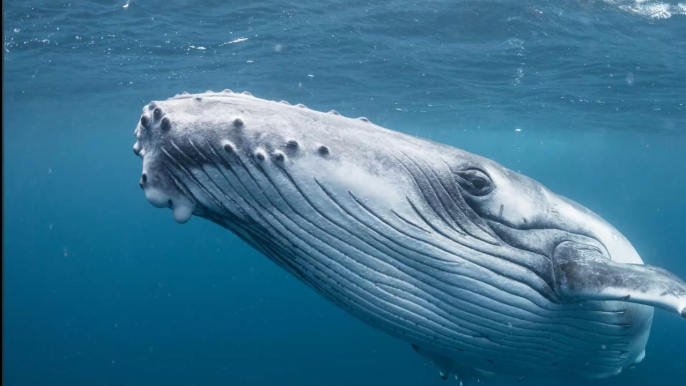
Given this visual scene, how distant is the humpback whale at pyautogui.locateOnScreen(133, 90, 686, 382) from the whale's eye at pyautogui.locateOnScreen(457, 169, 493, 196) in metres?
0.02

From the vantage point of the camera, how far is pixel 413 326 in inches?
166

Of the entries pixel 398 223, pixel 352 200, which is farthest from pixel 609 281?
pixel 352 200

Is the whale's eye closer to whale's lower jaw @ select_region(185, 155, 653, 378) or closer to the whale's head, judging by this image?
the whale's head

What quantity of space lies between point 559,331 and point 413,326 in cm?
148

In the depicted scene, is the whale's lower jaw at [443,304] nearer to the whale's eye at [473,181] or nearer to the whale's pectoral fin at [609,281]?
the whale's pectoral fin at [609,281]

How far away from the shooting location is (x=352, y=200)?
3.43 meters

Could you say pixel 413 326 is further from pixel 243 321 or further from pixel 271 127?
pixel 243 321

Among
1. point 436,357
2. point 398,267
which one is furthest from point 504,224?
point 436,357

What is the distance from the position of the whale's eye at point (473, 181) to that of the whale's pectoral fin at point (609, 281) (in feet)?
2.97

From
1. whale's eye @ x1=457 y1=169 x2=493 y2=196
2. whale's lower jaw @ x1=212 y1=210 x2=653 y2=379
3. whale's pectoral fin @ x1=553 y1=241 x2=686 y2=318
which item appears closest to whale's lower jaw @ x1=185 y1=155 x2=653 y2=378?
whale's lower jaw @ x1=212 y1=210 x2=653 y2=379

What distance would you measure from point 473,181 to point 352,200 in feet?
3.84

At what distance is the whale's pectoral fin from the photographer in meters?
3.68

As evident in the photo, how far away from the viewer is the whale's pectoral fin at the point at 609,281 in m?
3.68

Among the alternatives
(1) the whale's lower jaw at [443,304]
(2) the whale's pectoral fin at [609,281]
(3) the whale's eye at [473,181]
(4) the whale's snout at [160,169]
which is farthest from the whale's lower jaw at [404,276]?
(3) the whale's eye at [473,181]
